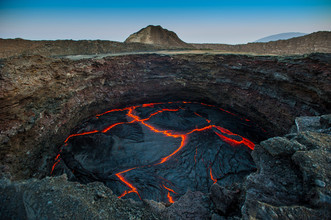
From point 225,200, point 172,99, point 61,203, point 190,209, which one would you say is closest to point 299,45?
point 172,99

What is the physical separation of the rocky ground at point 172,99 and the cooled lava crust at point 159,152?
2.97 ft

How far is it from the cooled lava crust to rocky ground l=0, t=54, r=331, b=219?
91 centimetres

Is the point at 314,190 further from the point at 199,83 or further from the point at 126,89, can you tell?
the point at 126,89

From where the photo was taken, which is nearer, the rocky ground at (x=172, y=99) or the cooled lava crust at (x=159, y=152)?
the rocky ground at (x=172, y=99)

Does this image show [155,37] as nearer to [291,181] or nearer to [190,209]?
[190,209]

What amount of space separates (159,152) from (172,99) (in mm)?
5010

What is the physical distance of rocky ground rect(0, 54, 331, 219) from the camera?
2.23 metres

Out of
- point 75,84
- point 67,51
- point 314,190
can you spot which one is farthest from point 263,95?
point 67,51

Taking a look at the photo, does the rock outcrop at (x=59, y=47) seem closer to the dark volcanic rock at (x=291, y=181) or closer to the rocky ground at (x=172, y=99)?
the rocky ground at (x=172, y=99)

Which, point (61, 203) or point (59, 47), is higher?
point (59, 47)

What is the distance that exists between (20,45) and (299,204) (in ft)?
54.8

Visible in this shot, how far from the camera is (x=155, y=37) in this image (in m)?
24.0

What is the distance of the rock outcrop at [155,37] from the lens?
23547mm

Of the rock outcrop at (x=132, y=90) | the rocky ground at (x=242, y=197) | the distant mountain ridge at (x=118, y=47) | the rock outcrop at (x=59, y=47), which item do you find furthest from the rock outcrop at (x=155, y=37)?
the rocky ground at (x=242, y=197)
